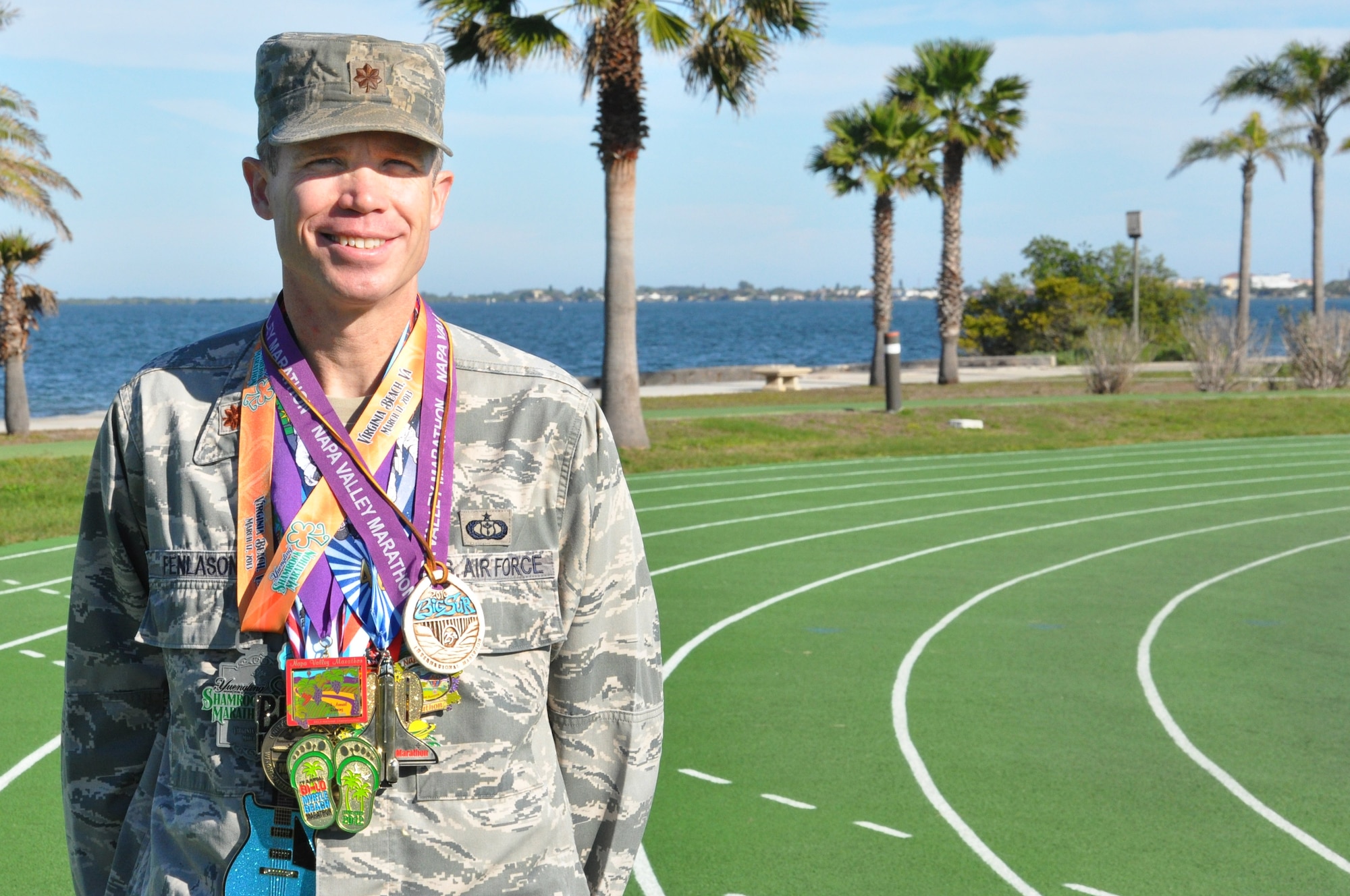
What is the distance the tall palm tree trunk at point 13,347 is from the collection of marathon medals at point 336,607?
67.9 feet

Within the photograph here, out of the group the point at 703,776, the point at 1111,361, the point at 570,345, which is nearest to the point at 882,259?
the point at 1111,361

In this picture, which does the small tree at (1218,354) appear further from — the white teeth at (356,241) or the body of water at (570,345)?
the white teeth at (356,241)

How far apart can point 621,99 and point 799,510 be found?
6.06 m

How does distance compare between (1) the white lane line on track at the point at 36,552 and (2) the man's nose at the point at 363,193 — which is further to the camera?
(1) the white lane line on track at the point at 36,552

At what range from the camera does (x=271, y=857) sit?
1933 millimetres

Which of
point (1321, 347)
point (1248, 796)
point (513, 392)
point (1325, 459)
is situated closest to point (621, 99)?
point (1325, 459)

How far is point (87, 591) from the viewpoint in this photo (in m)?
2.16

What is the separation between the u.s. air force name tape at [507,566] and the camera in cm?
204

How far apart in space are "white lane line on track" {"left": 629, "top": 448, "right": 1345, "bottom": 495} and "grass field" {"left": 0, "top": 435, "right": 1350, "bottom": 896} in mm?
1340

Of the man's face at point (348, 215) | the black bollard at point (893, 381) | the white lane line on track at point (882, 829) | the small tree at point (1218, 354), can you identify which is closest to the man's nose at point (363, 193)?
the man's face at point (348, 215)

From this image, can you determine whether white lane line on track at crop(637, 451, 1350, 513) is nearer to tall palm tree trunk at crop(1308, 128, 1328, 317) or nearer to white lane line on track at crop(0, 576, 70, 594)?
white lane line on track at crop(0, 576, 70, 594)

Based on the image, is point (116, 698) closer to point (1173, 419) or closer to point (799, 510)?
point (799, 510)

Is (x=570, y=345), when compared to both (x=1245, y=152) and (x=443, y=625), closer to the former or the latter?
(x=1245, y=152)

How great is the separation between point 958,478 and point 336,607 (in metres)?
15.7
